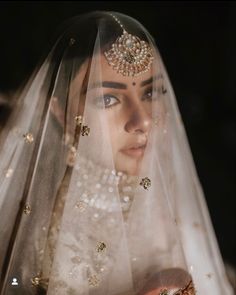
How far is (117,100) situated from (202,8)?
39.1 inches

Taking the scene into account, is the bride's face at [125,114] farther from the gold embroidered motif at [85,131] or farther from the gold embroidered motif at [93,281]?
the gold embroidered motif at [93,281]

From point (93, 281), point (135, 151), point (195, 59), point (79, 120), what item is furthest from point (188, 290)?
point (195, 59)

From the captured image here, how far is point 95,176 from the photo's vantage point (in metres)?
0.96

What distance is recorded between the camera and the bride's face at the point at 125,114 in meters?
0.96

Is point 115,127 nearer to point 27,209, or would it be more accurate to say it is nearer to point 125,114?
point 125,114

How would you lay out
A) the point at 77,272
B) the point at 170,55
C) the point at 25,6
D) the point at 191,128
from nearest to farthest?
the point at 77,272 < the point at 25,6 < the point at 170,55 < the point at 191,128

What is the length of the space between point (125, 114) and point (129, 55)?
0.40 ft

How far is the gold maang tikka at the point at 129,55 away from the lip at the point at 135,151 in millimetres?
148

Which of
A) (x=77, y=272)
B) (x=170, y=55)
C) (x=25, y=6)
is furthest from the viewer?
(x=170, y=55)

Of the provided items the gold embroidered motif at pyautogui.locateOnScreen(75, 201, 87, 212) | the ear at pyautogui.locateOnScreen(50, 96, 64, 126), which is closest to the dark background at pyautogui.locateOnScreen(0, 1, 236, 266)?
the ear at pyautogui.locateOnScreen(50, 96, 64, 126)

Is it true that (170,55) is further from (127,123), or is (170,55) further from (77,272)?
(77,272)

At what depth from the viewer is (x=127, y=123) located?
0.97 m

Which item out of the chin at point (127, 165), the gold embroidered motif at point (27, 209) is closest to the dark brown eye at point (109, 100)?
the chin at point (127, 165)

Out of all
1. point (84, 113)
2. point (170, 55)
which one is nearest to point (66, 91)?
point (84, 113)
